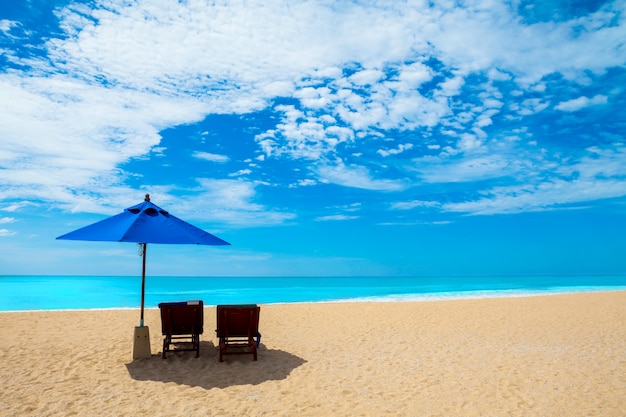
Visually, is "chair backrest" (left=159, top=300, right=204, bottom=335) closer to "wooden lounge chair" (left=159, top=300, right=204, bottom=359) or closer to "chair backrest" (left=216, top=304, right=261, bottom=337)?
"wooden lounge chair" (left=159, top=300, right=204, bottom=359)

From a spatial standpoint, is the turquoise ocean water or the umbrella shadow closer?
the umbrella shadow

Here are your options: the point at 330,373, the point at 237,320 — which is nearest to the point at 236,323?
the point at 237,320

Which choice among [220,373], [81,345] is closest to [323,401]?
[220,373]

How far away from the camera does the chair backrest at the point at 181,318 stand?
7562mm

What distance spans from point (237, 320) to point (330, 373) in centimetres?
174

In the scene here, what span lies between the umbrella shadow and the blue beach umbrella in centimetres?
139

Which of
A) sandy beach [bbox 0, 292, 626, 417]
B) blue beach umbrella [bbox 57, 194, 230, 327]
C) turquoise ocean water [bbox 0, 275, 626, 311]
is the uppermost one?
blue beach umbrella [bbox 57, 194, 230, 327]

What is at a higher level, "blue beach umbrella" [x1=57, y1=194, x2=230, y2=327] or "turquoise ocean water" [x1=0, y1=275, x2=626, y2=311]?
"blue beach umbrella" [x1=57, y1=194, x2=230, y2=327]

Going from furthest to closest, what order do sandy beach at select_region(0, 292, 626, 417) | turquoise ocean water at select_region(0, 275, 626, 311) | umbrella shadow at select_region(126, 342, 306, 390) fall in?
turquoise ocean water at select_region(0, 275, 626, 311) < umbrella shadow at select_region(126, 342, 306, 390) < sandy beach at select_region(0, 292, 626, 417)

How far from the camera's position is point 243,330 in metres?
7.42

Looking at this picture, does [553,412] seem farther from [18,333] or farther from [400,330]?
[18,333]

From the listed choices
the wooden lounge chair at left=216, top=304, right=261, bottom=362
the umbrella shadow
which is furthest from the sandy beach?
the wooden lounge chair at left=216, top=304, right=261, bottom=362

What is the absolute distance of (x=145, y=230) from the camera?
22.5ft

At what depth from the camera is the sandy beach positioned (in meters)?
5.34
